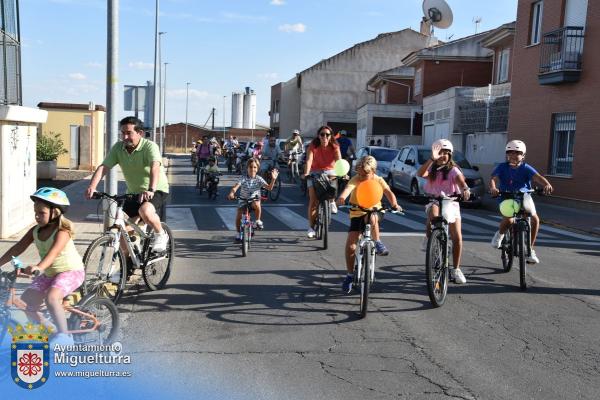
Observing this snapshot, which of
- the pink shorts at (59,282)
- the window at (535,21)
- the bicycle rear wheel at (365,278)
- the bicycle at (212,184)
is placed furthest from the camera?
the window at (535,21)

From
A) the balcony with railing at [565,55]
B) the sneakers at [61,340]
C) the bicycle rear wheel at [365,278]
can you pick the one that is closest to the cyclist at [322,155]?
the bicycle rear wheel at [365,278]

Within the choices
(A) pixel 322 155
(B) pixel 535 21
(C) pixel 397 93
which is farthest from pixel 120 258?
(C) pixel 397 93

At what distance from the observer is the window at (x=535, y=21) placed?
23469mm

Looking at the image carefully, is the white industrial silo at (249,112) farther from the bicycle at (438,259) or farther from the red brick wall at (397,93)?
the bicycle at (438,259)

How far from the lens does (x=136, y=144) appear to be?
23.1 feet

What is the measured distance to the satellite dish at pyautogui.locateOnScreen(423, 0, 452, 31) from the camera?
44875 millimetres

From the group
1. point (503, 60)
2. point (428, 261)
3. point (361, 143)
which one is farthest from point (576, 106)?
point (361, 143)

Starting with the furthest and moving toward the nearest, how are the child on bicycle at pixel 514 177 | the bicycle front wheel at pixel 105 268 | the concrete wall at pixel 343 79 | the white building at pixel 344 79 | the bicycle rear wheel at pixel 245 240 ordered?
1. the concrete wall at pixel 343 79
2. the white building at pixel 344 79
3. the bicycle rear wheel at pixel 245 240
4. the child on bicycle at pixel 514 177
5. the bicycle front wheel at pixel 105 268

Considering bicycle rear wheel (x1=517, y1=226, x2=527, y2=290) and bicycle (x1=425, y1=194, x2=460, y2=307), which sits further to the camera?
bicycle rear wheel (x1=517, y1=226, x2=527, y2=290)

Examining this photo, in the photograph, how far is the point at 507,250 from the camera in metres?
8.59

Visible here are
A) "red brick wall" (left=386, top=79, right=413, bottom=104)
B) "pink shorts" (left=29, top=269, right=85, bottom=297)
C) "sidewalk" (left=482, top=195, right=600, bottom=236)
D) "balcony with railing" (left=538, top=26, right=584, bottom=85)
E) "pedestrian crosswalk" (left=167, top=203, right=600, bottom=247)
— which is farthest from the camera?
"red brick wall" (left=386, top=79, right=413, bottom=104)

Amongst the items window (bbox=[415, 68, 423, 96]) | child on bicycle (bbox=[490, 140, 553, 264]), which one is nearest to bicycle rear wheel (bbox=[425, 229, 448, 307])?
child on bicycle (bbox=[490, 140, 553, 264])

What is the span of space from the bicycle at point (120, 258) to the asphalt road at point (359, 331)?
0.22 metres

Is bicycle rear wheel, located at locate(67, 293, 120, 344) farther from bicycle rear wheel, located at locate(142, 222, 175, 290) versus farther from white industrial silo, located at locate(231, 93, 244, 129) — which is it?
white industrial silo, located at locate(231, 93, 244, 129)
